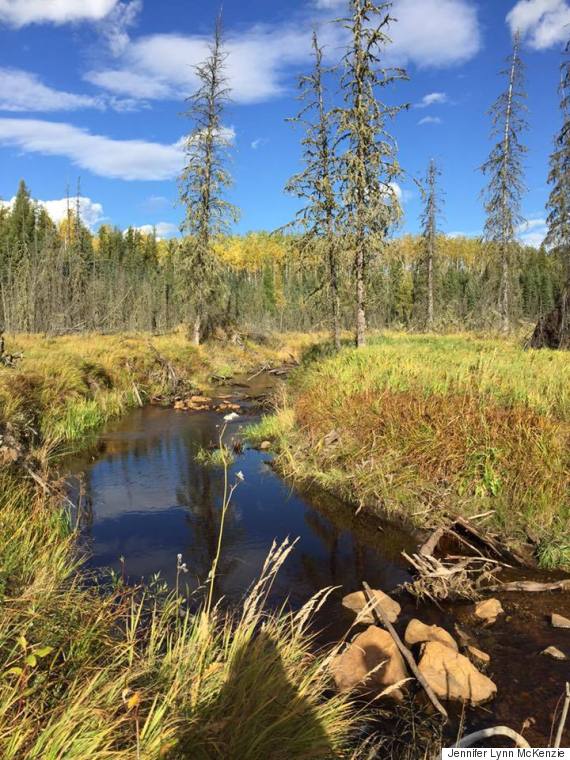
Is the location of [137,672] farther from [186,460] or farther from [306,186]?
[306,186]

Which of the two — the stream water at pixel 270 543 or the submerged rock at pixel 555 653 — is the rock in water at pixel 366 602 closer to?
the stream water at pixel 270 543

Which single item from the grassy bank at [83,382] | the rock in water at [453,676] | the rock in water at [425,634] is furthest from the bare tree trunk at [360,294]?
the rock in water at [453,676]

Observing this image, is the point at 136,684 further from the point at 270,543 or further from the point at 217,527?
the point at 217,527

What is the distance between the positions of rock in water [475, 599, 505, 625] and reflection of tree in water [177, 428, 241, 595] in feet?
8.80

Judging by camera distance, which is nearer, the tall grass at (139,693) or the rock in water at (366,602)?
the tall grass at (139,693)

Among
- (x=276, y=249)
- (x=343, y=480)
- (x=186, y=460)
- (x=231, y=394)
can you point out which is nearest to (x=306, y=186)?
(x=231, y=394)

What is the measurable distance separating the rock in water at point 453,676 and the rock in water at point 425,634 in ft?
0.77

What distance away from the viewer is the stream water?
13.5 feet

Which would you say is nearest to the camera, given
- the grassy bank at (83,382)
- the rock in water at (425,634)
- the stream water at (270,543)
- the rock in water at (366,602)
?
the stream water at (270,543)

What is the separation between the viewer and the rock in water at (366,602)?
190 inches

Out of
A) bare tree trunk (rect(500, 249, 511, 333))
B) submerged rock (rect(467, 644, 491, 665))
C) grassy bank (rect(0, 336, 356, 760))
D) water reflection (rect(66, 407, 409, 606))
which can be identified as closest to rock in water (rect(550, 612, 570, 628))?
submerged rock (rect(467, 644, 491, 665))

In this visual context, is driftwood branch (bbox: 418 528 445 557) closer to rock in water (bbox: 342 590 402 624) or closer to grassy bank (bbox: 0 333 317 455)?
rock in water (bbox: 342 590 402 624)

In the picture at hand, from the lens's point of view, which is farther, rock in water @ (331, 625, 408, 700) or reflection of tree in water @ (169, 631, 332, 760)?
rock in water @ (331, 625, 408, 700)

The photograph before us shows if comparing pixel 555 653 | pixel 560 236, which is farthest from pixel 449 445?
pixel 560 236
